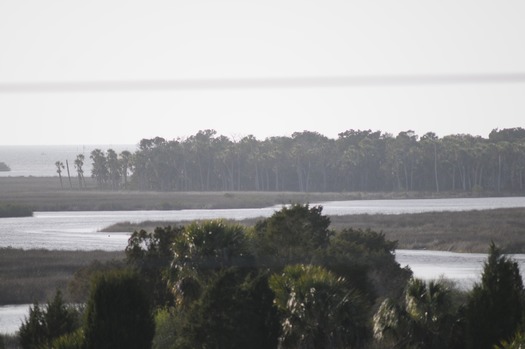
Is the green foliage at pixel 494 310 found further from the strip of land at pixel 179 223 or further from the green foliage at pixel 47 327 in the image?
the strip of land at pixel 179 223

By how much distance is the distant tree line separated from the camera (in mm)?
145375

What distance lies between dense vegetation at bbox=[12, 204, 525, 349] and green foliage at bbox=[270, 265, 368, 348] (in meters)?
0.03

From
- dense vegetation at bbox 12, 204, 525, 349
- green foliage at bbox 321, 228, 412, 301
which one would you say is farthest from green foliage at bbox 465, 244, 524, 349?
green foliage at bbox 321, 228, 412, 301

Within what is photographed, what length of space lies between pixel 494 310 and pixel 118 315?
29.2 ft

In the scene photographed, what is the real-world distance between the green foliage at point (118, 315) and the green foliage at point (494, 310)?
25.2ft

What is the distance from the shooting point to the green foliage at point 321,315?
91.8 feet

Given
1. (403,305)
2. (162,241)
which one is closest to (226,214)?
(162,241)

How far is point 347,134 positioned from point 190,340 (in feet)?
497

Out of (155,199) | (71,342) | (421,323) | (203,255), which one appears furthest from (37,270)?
(155,199)

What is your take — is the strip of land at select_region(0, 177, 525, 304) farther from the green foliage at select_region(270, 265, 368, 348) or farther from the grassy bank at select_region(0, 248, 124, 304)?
the green foliage at select_region(270, 265, 368, 348)

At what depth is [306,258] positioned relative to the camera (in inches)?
1475

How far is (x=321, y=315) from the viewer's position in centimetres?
2812

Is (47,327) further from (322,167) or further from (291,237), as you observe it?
(322,167)

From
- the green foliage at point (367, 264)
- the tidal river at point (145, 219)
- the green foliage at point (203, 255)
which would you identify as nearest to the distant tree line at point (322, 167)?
the tidal river at point (145, 219)
